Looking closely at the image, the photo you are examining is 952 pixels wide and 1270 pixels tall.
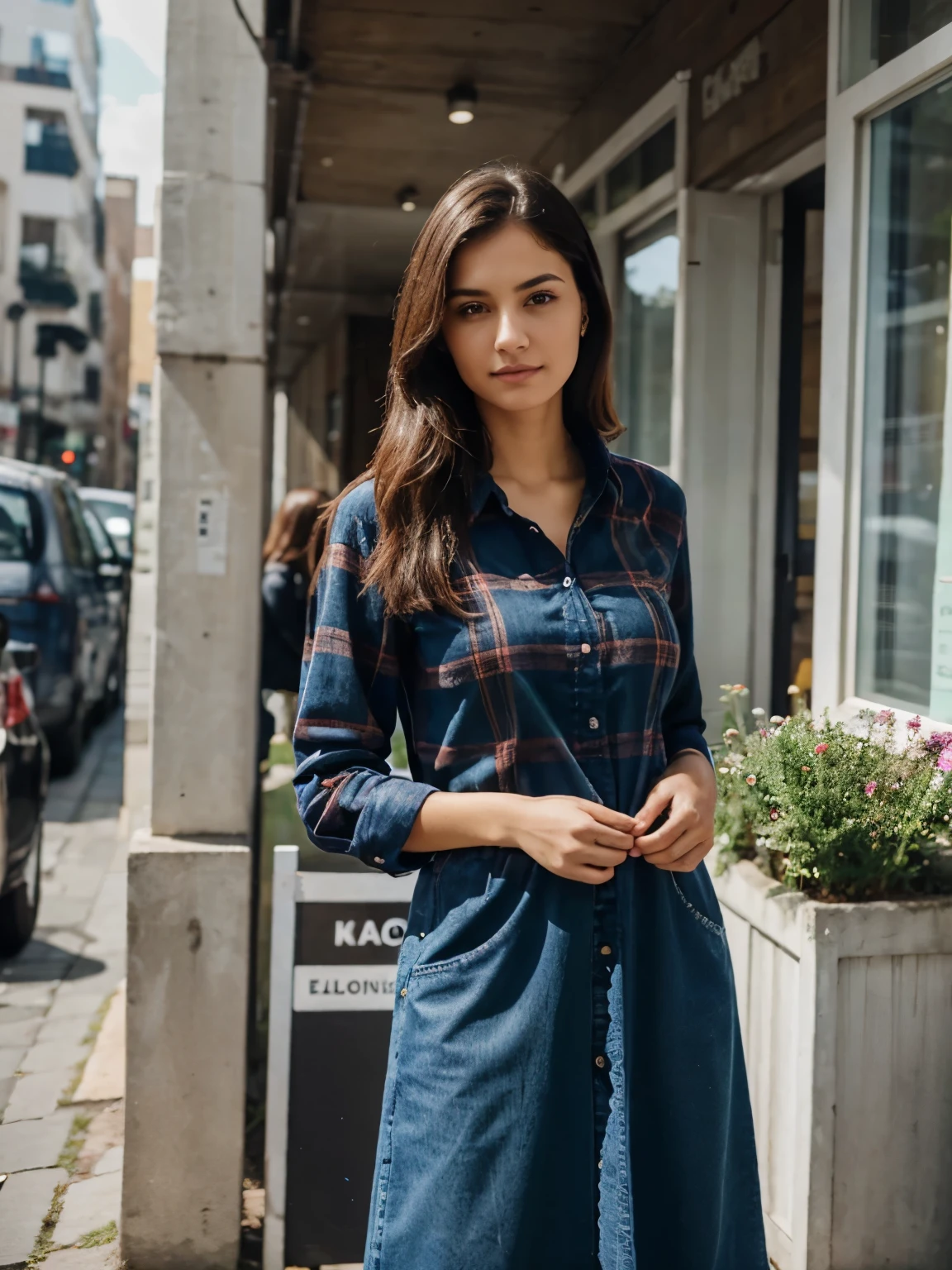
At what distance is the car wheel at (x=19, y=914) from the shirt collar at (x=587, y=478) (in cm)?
448

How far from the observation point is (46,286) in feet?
168

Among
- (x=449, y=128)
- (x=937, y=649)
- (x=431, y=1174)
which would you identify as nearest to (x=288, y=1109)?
(x=431, y=1174)

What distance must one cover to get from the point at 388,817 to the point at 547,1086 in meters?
0.36

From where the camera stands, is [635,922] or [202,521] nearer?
[635,922]

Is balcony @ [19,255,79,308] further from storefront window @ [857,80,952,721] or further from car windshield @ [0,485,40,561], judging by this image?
storefront window @ [857,80,952,721]

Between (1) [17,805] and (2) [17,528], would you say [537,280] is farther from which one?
(2) [17,528]

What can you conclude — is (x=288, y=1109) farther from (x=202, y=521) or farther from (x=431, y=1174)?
(x=431, y=1174)

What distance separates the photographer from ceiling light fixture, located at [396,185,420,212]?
8.74 m

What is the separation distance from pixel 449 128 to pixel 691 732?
6.04 metres

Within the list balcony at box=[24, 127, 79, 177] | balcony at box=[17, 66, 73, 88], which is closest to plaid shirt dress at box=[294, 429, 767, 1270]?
balcony at box=[24, 127, 79, 177]

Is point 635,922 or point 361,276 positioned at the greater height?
point 361,276

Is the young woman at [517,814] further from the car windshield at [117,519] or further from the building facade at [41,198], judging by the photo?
the building facade at [41,198]

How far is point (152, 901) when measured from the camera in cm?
313

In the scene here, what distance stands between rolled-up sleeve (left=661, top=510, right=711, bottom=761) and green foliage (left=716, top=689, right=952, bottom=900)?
1114mm
